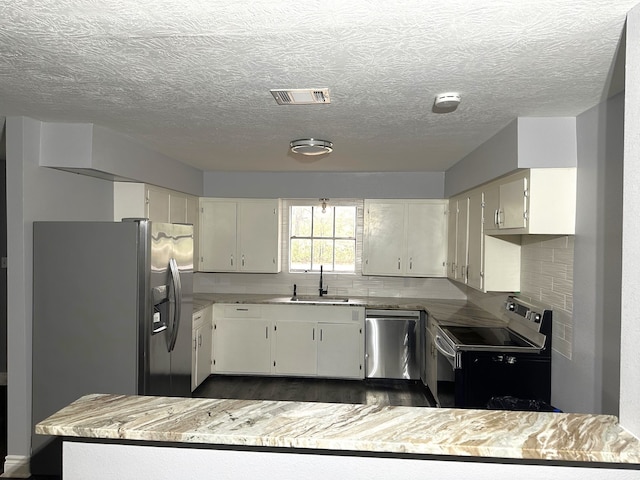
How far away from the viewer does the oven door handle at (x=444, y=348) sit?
329 centimetres

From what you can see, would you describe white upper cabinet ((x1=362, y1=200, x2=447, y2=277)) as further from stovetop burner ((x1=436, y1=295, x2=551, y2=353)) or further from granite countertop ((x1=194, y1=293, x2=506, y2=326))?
stovetop burner ((x1=436, y1=295, x2=551, y2=353))

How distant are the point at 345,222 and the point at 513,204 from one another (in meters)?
2.73

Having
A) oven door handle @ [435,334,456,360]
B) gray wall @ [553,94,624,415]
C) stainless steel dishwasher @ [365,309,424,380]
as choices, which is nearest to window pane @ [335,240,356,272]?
stainless steel dishwasher @ [365,309,424,380]

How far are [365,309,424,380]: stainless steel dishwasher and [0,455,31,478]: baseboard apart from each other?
3.04 meters

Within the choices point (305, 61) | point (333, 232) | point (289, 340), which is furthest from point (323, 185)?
point (305, 61)

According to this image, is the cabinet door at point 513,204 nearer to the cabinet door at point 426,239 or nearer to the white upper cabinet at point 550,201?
the white upper cabinet at point 550,201

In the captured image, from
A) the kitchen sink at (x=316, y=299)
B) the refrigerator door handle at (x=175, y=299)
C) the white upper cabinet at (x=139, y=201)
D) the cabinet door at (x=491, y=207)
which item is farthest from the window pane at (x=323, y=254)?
the refrigerator door handle at (x=175, y=299)

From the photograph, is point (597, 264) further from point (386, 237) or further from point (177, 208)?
point (177, 208)

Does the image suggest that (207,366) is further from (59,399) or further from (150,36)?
(150,36)

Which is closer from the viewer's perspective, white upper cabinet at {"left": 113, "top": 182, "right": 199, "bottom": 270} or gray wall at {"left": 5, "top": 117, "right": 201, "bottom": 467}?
gray wall at {"left": 5, "top": 117, "right": 201, "bottom": 467}

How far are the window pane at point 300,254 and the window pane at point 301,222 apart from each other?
3.4 inches

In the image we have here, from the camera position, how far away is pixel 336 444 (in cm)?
126

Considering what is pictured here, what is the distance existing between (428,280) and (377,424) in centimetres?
413

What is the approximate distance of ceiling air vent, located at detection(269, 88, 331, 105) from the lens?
221cm
